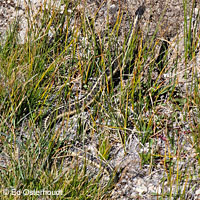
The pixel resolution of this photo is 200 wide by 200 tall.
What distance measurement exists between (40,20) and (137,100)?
942 mm

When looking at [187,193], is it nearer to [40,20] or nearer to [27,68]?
[27,68]

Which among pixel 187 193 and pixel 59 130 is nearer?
pixel 187 193

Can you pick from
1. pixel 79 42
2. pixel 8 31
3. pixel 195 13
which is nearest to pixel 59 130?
pixel 79 42

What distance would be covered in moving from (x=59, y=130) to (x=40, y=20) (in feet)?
3.09

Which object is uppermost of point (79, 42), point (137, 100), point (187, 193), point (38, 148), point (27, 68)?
point (79, 42)

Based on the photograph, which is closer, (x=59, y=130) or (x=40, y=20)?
(x=59, y=130)

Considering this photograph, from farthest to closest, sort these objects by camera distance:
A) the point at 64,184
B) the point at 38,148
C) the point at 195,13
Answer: the point at 195,13
the point at 38,148
the point at 64,184

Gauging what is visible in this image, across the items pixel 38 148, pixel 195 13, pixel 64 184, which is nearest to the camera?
pixel 64 184

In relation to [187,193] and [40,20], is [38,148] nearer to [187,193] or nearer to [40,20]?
[187,193]

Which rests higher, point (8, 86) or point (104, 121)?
point (8, 86)

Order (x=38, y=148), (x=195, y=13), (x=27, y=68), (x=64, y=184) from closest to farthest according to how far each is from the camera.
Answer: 1. (x=64, y=184)
2. (x=38, y=148)
3. (x=27, y=68)
4. (x=195, y=13)

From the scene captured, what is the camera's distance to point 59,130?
2082 mm

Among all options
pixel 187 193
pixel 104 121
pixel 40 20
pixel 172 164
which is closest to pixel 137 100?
pixel 104 121

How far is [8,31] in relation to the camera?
8.55ft
